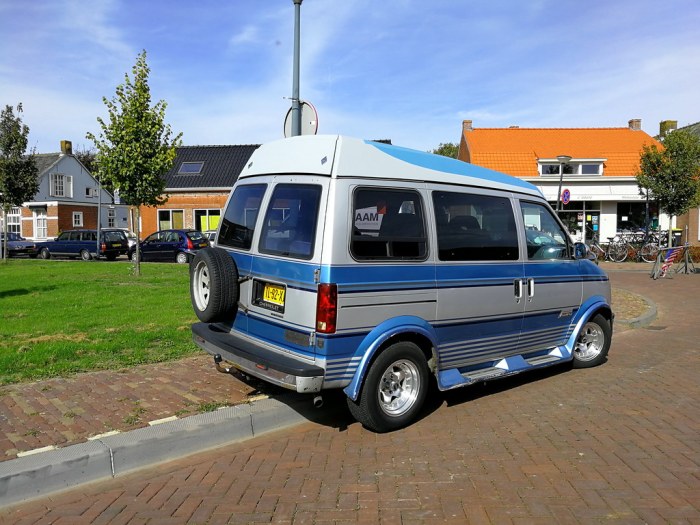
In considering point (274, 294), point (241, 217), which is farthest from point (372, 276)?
point (241, 217)

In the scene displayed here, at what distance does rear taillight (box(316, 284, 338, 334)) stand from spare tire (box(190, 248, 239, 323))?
1036 millimetres

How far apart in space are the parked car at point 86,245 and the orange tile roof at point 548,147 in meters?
18.8

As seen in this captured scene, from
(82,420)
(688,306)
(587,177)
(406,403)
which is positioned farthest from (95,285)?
(587,177)

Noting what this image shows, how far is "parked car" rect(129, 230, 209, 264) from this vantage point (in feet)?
79.6

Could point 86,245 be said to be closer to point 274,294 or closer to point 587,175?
point 587,175

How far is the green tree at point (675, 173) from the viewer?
23281 mm

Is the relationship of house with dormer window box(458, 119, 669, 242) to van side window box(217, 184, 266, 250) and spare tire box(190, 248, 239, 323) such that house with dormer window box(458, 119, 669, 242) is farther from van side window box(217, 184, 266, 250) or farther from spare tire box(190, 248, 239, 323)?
spare tire box(190, 248, 239, 323)

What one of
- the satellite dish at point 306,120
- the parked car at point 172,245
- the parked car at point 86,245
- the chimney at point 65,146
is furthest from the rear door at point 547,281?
the chimney at point 65,146

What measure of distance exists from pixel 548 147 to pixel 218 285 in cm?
3040

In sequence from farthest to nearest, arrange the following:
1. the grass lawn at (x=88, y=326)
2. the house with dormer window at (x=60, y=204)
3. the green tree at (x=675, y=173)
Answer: the house with dormer window at (x=60, y=204) → the green tree at (x=675, y=173) → the grass lawn at (x=88, y=326)

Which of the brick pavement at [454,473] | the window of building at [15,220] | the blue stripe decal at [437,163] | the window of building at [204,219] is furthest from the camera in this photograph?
the window of building at [15,220]

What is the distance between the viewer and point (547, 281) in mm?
5797

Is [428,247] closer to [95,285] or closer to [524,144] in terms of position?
[95,285]

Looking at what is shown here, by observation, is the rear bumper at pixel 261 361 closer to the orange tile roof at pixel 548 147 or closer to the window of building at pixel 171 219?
the orange tile roof at pixel 548 147
